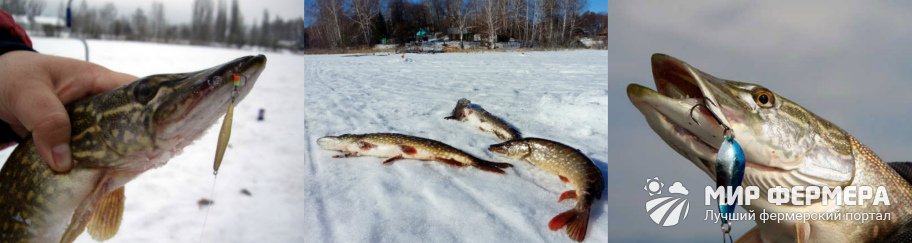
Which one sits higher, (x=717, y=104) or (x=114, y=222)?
(x=717, y=104)

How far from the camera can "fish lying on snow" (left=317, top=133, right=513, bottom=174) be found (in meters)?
3.12

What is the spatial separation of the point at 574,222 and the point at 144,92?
1733mm

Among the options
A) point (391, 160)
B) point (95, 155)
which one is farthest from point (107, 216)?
point (391, 160)

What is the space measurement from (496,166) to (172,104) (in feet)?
6.56

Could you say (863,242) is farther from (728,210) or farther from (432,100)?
(432,100)

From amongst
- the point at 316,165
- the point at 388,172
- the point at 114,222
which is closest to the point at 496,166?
the point at 388,172

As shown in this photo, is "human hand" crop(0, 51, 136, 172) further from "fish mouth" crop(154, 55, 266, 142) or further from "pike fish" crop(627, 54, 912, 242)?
"pike fish" crop(627, 54, 912, 242)

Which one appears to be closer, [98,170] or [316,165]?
[98,170]

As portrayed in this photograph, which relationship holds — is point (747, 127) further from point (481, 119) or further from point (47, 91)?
point (481, 119)

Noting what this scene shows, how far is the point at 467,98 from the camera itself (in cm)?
464

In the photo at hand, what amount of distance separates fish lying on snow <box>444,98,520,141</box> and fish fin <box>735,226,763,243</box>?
2.09 metres

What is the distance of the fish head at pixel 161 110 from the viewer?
125 cm

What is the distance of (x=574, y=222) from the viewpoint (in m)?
2.42

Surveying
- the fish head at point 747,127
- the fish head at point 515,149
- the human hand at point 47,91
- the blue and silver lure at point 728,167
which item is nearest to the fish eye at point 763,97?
the fish head at point 747,127
